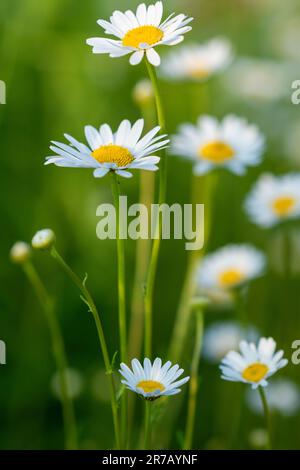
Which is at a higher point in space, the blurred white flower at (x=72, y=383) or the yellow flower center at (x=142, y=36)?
the yellow flower center at (x=142, y=36)

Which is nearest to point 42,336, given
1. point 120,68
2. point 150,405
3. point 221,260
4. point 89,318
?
point 89,318

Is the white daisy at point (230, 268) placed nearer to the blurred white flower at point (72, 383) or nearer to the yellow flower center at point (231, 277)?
the yellow flower center at point (231, 277)

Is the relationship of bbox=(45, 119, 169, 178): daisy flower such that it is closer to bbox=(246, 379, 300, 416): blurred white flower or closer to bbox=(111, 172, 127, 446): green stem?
bbox=(111, 172, 127, 446): green stem

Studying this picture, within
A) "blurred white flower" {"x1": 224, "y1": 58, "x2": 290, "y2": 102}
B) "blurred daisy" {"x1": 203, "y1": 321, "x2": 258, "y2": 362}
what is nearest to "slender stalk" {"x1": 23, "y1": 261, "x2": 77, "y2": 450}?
"blurred daisy" {"x1": 203, "y1": 321, "x2": 258, "y2": 362}

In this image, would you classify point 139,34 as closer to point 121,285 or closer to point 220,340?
point 121,285

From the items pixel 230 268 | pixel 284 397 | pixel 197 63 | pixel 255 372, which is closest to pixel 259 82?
pixel 197 63

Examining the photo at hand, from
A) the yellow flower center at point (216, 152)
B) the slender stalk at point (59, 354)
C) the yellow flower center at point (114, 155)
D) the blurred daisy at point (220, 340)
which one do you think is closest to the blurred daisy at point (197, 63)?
the yellow flower center at point (216, 152)
